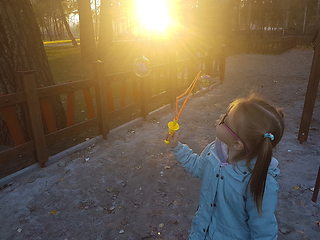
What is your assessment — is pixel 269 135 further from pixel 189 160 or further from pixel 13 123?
pixel 13 123

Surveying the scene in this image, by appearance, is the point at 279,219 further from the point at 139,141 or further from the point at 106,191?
the point at 139,141

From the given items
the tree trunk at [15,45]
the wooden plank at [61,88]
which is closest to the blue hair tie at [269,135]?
the wooden plank at [61,88]

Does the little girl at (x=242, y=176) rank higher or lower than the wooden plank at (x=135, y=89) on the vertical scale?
higher

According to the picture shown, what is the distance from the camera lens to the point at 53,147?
5.55m

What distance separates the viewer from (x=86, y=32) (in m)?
14.9

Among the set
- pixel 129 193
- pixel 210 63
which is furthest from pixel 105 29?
pixel 129 193

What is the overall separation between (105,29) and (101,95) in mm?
12593

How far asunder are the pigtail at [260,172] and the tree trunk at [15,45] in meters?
4.65

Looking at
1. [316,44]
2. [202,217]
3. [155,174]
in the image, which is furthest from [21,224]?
[316,44]

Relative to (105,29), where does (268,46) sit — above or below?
below

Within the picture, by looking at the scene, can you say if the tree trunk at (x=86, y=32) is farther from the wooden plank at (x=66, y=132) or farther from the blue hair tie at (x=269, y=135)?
the blue hair tie at (x=269, y=135)

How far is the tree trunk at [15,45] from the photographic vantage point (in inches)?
194

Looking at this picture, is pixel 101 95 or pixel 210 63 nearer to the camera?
pixel 101 95

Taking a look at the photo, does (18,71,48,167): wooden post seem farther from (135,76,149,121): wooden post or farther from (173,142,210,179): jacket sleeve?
(173,142,210,179): jacket sleeve
